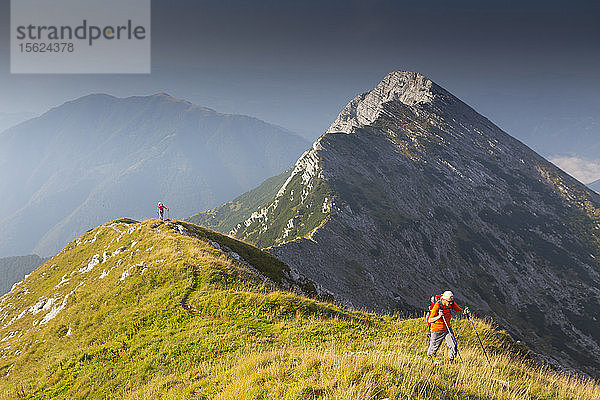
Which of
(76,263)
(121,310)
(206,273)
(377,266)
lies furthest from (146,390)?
(377,266)

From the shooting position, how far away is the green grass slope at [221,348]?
27.8 feet

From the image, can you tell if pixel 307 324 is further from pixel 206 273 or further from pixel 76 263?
pixel 76 263

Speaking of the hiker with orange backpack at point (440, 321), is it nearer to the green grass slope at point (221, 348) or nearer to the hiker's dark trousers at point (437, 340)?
the hiker's dark trousers at point (437, 340)

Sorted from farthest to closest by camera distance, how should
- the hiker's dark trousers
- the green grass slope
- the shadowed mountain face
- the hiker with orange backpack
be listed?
the shadowed mountain face < the hiker with orange backpack < the hiker's dark trousers < the green grass slope

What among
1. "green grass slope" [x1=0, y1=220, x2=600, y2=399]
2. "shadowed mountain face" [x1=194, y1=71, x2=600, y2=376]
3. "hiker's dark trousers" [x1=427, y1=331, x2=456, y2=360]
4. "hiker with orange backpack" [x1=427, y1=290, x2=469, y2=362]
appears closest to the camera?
"green grass slope" [x1=0, y1=220, x2=600, y2=399]

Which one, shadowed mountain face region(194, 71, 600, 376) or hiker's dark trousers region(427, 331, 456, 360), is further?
shadowed mountain face region(194, 71, 600, 376)

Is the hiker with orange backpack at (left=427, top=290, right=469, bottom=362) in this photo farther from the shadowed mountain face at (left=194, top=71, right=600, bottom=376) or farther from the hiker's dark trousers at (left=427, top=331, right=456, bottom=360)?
the shadowed mountain face at (left=194, top=71, right=600, bottom=376)

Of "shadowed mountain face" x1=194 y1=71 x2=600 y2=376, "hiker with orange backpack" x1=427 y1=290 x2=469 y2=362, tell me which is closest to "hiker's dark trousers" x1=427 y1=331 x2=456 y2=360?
"hiker with orange backpack" x1=427 y1=290 x2=469 y2=362

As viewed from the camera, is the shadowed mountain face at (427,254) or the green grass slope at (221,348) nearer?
the green grass slope at (221,348)

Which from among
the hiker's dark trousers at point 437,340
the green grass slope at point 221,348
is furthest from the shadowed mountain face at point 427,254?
the hiker's dark trousers at point 437,340

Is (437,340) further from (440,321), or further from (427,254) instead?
(427,254)

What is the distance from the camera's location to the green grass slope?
8469mm

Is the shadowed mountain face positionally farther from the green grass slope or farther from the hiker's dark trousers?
the hiker's dark trousers

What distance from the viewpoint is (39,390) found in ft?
48.8
